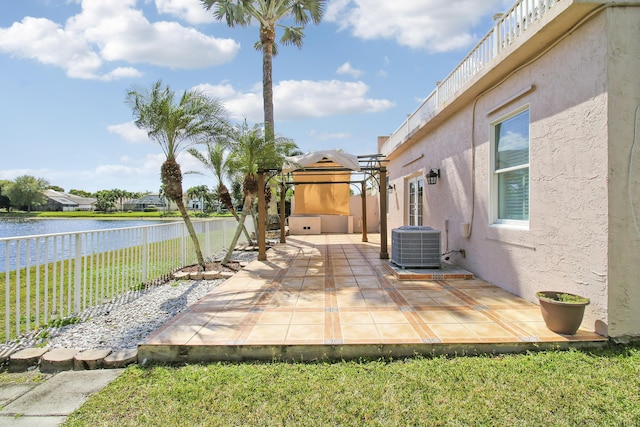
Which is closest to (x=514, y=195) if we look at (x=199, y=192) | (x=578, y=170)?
(x=578, y=170)

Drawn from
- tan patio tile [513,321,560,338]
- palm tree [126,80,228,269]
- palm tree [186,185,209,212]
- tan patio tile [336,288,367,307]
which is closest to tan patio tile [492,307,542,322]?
tan patio tile [513,321,560,338]

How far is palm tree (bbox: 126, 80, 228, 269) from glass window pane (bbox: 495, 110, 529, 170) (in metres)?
6.08

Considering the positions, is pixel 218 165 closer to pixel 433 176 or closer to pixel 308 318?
pixel 433 176

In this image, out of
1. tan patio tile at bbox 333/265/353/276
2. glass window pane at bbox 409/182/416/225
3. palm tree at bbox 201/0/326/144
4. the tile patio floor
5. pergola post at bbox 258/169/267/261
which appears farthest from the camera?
palm tree at bbox 201/0/326/144

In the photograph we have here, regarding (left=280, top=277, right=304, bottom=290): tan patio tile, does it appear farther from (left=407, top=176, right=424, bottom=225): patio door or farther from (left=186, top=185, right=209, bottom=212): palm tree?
(left=186, top=185, right=209, bottom=212): palm tree

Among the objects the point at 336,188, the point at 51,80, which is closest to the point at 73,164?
the point at 51,80

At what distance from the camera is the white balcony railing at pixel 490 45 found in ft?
15.2

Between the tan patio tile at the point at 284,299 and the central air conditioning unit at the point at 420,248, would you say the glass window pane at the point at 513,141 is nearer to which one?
the central air conditioning unit at the point at 420,248

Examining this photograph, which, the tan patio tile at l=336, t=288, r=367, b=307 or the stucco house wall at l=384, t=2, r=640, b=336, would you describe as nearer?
the stucco house wall at l=384, t=2, r=640, b=336

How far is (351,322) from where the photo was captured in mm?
4102

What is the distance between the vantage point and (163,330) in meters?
3.91

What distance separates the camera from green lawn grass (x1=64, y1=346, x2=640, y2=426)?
237 cm

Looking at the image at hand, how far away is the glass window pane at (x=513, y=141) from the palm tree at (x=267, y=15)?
29.9ft

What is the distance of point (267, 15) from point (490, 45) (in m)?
11.0
